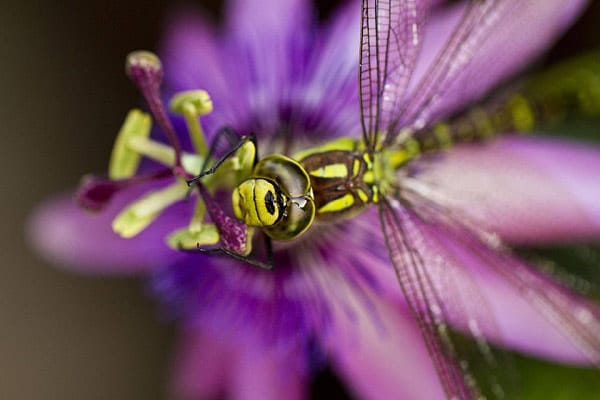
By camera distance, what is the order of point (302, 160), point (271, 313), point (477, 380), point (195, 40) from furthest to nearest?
1. point (195, 40)
2. point (271, 313)
3. point (477, 380)
4. point (302, 160)

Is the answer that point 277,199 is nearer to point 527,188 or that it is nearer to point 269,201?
point 269,201

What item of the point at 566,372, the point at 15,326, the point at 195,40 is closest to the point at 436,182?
A: the point at 566,372

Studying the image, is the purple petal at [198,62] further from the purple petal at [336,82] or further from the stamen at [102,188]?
the stamen at [102,188]

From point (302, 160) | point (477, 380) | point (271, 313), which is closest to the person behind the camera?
point (302, 160)

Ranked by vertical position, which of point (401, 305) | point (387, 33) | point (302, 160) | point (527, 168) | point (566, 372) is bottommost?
point (566, 372)

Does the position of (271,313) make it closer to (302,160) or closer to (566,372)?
(302,160)

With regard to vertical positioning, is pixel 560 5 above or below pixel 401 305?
above

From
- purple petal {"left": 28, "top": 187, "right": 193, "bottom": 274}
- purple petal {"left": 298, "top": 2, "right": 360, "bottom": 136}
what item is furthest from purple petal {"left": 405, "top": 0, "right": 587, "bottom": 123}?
purple petal {"left": 28, "top": 187, "right": 193, "bottom": 274}
